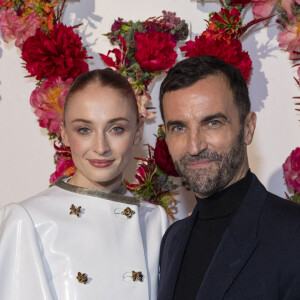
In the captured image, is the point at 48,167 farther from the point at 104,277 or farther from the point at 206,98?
the point at 206,98

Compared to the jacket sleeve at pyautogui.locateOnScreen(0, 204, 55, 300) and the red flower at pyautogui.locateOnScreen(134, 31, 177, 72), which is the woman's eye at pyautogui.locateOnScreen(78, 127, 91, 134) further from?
the red flower at pyautogui.locateOnScreen(134, 31, 177, 72)

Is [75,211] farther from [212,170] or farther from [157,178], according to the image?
[157,178]

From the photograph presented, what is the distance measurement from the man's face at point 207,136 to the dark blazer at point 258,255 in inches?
3.7

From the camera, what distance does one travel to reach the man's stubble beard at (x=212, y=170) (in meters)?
1.48

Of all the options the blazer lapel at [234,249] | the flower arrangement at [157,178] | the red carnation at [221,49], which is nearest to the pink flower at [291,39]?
the red carnation at [221,49]

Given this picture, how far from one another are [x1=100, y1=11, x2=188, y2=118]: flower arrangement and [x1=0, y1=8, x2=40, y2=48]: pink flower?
0.29 m

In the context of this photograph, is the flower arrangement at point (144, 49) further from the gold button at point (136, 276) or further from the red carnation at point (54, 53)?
the gold button at point (136, 276)

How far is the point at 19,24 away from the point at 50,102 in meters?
0.34

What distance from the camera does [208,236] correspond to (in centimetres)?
154

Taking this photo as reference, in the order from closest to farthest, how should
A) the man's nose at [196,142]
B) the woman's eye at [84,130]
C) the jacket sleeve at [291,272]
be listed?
the jacket sleeve at [291,272] < the man's nose at [196,142] < the woman's eye at [84,130]

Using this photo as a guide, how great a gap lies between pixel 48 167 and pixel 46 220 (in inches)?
29.2

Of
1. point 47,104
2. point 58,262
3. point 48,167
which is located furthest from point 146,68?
point 58,262

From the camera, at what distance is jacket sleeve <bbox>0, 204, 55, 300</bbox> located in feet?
5.08

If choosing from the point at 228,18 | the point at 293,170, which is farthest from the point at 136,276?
the point at 228,18
